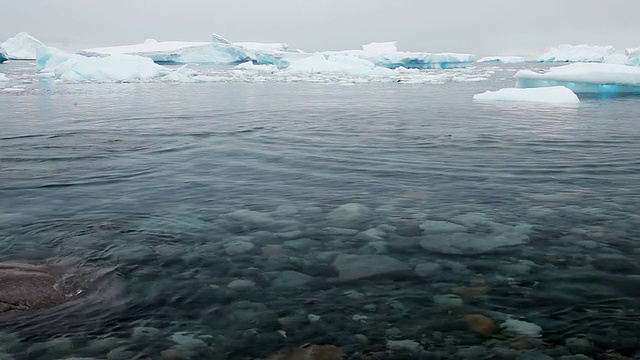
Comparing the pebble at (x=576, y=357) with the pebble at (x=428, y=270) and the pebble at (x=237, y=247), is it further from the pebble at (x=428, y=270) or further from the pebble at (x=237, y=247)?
the pebble at (x=237, y=247)

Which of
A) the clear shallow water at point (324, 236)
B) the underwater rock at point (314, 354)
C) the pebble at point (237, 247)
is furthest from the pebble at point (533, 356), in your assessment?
the pebble at point (237, 247)

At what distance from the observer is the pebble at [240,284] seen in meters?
3.15

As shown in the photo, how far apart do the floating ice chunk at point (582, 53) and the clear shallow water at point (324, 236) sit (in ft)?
218

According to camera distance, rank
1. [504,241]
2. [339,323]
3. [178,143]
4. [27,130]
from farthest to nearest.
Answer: [27,130] → [178,143] → [504,241] → [339,323]

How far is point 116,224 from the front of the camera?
168 inches

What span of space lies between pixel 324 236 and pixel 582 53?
78498 millimetres

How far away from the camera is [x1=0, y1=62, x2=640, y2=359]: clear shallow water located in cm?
266

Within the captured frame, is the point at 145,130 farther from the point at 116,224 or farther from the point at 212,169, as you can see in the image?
the point at 116,224

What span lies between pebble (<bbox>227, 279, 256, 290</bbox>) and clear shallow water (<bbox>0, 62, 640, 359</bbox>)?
0.12 ft

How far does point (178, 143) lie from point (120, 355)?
6.36m

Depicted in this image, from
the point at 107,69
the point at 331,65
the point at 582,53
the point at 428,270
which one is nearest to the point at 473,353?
the point at 428,270

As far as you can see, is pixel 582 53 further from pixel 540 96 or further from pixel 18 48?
pixel 18 48

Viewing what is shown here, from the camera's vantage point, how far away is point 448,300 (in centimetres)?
297

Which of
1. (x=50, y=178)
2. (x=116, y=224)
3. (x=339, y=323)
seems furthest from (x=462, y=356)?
(x=50, y=178)
